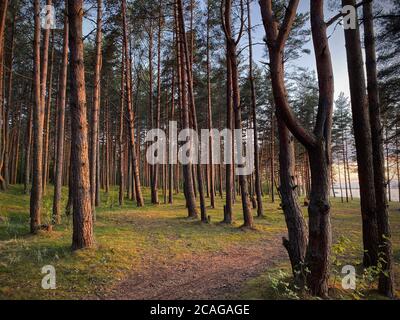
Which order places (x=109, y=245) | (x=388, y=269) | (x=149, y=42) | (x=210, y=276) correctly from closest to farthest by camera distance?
1. (x=388, y=269)
2. (x=210, y=276)
3. (x=109, y=245)
4. (x=149, y=42)

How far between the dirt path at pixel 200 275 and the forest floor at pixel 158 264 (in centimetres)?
2

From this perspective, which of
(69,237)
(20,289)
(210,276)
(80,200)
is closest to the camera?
(20,289)

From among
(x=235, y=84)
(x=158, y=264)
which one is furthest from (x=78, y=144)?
(x=235, y=84)

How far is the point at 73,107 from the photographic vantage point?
274 inches

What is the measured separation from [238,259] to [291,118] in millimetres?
4769

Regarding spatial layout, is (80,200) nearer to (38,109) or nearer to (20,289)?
(20,289)

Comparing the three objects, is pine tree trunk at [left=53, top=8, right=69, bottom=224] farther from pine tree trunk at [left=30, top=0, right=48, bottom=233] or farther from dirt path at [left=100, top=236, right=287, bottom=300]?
dirt path at [left=100, top=236, right=287, bottom=300]

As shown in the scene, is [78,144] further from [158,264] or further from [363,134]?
[363,134]

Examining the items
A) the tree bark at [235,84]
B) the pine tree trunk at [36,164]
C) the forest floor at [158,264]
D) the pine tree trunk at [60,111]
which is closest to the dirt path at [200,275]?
the forest floor at [158,264]

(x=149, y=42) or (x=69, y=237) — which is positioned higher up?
(x=149, y=42)

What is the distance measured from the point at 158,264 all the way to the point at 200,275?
122 centimetres

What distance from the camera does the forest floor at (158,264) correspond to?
16.1 ft


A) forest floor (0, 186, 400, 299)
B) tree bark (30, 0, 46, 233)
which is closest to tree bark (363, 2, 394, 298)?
forest floor (0, 186, 400, 299)

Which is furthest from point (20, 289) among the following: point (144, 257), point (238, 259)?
point (238, 259)
